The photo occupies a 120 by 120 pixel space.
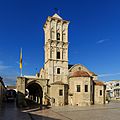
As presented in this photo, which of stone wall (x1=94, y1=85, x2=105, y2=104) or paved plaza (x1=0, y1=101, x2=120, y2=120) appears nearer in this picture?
paved plaza (x1=0, y1=101, x2=120, y2=120)

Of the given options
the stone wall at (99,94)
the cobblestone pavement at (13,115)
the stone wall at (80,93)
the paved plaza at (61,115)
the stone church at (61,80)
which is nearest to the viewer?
the cobblestone pavement at (13,115)

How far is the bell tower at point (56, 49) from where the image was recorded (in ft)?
141

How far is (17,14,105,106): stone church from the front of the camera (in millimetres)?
39938

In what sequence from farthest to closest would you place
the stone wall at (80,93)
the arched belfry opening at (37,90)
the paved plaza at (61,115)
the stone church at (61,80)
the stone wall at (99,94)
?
the stone wall at (99,94) → the arched belfry opening at (37,90) → the stone church at (61,80) → the stone wall at (80,93) → the paved plaza at (61,115)

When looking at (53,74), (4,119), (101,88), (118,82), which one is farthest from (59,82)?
(118,82)

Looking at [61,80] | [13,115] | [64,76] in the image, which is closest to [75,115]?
[13,115]

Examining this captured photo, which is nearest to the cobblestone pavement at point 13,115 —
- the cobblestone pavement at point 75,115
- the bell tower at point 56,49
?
the cobblestone pavement at point 75,115

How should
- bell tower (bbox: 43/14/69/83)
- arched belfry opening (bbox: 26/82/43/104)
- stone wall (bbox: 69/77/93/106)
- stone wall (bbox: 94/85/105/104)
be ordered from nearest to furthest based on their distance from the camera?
1. stone wall (bbox: 69/77/93/106)
2. bell tower (bbox: 43/14/69/83)
3. arched belfry opening (bbox: 26/82/43/104)
4. stone wall (bbox: 94/85/105/104)

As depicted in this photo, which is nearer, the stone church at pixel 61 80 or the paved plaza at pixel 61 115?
the paved plaza at pixel 61 115

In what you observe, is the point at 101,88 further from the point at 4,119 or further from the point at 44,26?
the point at 4,119

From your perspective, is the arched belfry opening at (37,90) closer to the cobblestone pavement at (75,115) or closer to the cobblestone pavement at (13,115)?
the cobblestone pavement at (13,115)

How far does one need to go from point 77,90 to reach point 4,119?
22.5 meters

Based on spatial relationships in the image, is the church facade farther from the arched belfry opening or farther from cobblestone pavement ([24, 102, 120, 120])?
cobblestone pavement ([24, 102, 120, 120])

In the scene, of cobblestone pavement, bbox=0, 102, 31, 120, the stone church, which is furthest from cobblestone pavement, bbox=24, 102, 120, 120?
the stone church
